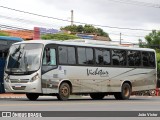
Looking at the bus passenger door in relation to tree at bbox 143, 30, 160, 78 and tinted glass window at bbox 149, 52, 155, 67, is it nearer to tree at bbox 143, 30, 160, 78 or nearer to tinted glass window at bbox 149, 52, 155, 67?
tinted glass window at bbox 149, 52, 155, 67

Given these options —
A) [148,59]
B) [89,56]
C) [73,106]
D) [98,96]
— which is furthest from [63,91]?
[148,59]

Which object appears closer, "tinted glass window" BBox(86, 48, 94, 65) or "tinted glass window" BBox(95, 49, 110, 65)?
"tinted glass window" BBox(86, 48, 94, 65)

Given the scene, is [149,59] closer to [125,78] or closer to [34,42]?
[125,78]

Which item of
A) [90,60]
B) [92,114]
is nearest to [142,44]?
[90,60]

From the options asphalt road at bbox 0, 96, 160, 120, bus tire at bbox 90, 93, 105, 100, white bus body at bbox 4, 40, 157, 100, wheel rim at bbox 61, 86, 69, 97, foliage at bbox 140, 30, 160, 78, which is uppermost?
foliage at bbox 140, 30, 160, 78

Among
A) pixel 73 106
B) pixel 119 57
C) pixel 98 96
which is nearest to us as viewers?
pixel 73 106

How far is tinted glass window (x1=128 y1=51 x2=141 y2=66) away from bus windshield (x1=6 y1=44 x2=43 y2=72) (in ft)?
24.5

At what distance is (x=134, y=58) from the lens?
32.7 metres

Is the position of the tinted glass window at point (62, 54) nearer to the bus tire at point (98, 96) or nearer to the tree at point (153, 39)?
the bus tire at point (98, 96)

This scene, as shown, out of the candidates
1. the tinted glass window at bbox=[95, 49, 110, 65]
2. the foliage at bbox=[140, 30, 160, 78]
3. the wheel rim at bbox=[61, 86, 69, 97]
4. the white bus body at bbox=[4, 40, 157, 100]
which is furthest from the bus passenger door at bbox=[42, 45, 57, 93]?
the foliage at bbox=[140, 30, 160, 78]

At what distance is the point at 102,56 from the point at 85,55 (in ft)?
5.35

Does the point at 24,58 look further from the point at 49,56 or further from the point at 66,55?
the point at 66,55

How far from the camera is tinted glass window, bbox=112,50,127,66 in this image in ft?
102

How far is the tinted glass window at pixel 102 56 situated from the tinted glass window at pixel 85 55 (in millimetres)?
538
